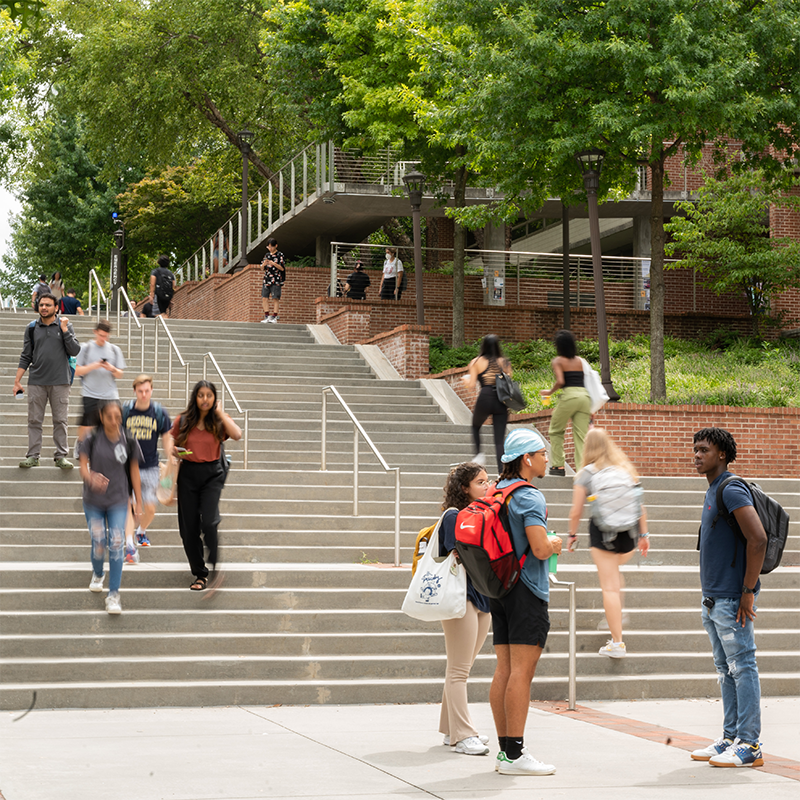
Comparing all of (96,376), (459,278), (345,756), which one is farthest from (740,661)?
(459,278)

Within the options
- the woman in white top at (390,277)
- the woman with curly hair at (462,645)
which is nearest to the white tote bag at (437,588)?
the woman with curly hair at (462,645)

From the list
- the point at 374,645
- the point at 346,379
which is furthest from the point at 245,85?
the point at 374,645

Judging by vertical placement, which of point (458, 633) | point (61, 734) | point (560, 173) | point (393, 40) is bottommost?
point (61, 734)

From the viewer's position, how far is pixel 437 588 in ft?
19.6

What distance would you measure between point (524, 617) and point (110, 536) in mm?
3820

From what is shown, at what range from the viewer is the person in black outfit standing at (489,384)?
11930 mm

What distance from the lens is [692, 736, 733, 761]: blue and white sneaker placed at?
236 inches

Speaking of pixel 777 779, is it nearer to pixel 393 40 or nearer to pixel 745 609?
pixel 745 609

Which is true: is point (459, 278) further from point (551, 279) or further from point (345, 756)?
point (345, 756)

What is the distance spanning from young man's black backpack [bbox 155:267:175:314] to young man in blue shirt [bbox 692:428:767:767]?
56.2 ft

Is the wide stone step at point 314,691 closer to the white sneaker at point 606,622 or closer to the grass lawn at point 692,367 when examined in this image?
the white sneaker at point 606,622

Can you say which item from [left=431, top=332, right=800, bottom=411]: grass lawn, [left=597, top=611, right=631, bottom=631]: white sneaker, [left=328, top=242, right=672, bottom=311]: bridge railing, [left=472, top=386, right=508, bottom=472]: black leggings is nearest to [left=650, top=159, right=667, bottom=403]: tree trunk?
[left=431, top=332, right=800, bottom=411]: grass lawn

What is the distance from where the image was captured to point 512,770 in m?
5.61

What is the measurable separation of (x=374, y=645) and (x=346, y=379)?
34.1ft
